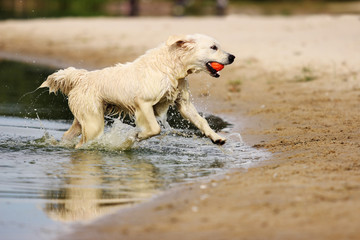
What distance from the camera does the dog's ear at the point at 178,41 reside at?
8.28m

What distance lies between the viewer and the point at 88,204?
6.29m

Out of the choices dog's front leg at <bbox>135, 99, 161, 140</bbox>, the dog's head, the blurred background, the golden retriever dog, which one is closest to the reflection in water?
dog's front leg at <bbox>135, 99, 161, 140</bbox>

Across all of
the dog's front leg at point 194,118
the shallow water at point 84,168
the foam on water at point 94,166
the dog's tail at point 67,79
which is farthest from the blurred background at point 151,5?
the dog's front leg at point 194,118

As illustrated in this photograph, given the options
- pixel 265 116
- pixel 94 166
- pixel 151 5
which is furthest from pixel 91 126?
pixel 151 5

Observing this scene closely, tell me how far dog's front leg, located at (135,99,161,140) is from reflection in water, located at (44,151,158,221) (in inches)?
16.2

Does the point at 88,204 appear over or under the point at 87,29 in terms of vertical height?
over

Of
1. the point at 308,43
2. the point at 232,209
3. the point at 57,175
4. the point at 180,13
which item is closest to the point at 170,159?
the point at 57,175

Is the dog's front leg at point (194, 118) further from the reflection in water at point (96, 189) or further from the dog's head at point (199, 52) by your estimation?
the reflection in water at point (96, 189)

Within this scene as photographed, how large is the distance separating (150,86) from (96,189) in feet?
6.29

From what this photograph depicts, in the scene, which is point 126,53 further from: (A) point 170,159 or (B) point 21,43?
(A) point 170,159

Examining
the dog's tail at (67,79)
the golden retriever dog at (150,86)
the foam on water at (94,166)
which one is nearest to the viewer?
the foam on water at (94,166)

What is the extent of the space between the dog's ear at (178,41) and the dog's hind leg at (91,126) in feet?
4.38

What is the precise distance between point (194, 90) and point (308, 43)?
14.0 feet

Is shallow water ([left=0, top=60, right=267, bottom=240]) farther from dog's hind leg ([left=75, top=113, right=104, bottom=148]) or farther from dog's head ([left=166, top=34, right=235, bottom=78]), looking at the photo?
dog's head ([left=166, top=34, right=235, bottom=78])
